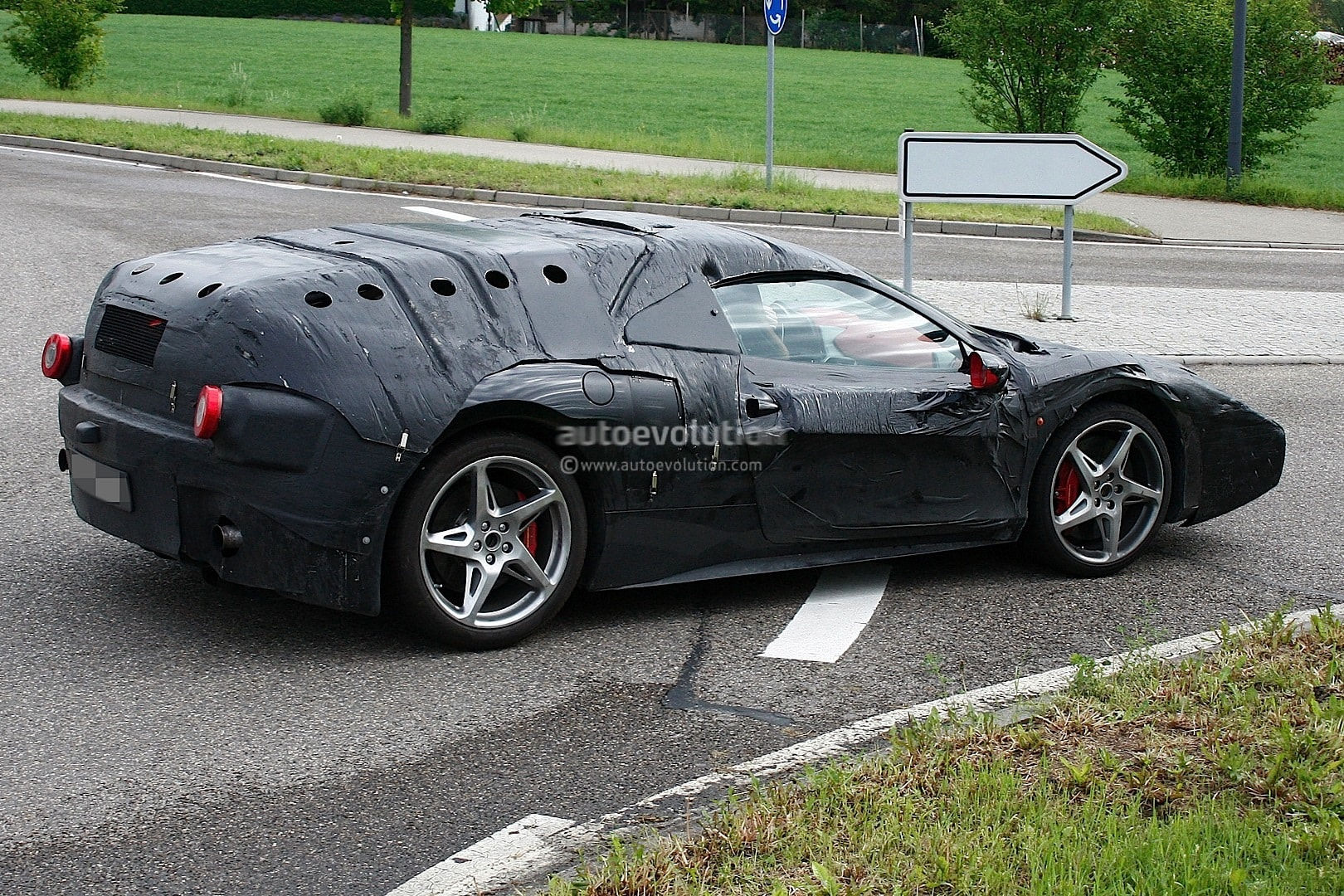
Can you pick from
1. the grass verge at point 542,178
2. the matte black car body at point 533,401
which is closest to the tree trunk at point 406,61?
the grass verge at point 542,178

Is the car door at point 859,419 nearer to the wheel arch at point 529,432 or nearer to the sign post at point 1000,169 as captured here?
the wheel arch at point 529,432

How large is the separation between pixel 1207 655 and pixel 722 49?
78.0 metres

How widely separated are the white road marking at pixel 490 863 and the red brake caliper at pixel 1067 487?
3.07m

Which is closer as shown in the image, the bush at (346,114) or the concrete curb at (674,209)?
the concrete curb at (674,209)

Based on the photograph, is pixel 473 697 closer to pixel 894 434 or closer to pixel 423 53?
pixel 894 434

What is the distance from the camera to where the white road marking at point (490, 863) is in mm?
3465

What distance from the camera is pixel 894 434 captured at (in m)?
5.73

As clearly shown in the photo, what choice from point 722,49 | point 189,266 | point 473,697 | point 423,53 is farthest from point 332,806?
point 722,49

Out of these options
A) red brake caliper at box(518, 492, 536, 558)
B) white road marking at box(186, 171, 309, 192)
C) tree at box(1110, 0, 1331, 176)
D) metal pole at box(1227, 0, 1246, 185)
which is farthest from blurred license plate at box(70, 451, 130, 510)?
tree at box(1110, 0, 1331, 176)

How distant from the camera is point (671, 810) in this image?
3.86 m

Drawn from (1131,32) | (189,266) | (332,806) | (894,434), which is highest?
(1131,32)

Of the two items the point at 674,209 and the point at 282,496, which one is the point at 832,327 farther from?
the point at 674,209

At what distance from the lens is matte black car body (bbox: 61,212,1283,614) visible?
15.5ft

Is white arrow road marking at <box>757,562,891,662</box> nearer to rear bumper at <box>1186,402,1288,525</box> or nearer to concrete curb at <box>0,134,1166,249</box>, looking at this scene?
rear bumper at <box>1186,402,1288,525</box>
